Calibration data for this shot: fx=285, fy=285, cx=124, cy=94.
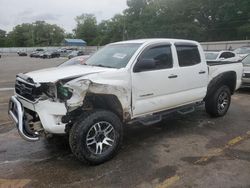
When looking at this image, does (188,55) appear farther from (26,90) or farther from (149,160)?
(26,90)

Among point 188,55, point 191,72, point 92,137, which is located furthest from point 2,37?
point 92,137

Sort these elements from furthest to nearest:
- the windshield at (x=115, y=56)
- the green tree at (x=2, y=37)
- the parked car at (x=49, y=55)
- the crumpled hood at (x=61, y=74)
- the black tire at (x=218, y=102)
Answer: the green tree at (x=2, y=37), the parked car at (x=49, y=55), the black tire at (x=218, y=102), the windshield at (x=115, y=56), the crumpled hood at (x=61, y=74)

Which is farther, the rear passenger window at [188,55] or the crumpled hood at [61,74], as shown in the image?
the rear passenger window at [188,55]

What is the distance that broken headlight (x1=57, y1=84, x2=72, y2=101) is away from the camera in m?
4.07

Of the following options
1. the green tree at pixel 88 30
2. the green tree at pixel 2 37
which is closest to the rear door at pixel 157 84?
the green tree at pixel 88 30

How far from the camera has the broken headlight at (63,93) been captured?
13.4 feet

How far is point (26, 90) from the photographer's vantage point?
14.5ft

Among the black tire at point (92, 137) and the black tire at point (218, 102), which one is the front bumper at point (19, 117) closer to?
the black tire at point (92, 137)

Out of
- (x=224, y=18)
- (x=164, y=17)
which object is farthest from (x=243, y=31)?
(x=164, y=17)

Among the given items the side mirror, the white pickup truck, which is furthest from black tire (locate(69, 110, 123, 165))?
the side mirror

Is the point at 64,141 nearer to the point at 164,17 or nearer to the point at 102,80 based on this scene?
the point at 102,80

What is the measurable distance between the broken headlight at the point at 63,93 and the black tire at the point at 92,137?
39 centimetres

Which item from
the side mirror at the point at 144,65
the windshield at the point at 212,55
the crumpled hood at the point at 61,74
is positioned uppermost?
the side mirror at the point at 144,65

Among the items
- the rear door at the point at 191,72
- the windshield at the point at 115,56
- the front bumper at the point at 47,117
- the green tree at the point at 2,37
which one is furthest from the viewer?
the green tree at the point at 2,37
